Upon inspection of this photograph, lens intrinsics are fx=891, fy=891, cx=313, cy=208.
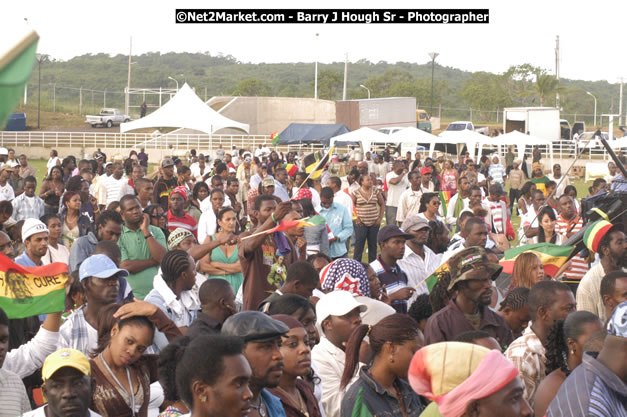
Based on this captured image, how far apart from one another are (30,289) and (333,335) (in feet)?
5.98

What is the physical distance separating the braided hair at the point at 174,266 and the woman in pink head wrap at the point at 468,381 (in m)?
3.10

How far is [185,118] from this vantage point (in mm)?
30062

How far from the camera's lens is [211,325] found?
5449mm

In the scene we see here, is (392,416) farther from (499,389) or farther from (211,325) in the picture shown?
(211,325)

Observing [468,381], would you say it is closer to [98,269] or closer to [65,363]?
[65,363]

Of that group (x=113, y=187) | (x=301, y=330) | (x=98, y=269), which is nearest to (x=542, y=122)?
(x=113, y=187)

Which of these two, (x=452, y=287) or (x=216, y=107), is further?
(x=216, y=107)

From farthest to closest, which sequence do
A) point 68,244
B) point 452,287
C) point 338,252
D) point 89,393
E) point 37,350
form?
point 338,252, point 68,244, point 452,287, point 37,350, point 89,393

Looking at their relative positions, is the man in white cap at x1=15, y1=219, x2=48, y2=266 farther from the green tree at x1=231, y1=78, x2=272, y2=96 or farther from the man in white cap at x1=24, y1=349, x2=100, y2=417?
the green tree at x1=231, y1=78, x2=272, y2=96

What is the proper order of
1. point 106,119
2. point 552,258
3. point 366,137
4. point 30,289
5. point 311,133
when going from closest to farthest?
point 30,289 → point 552,258 → point 366,137 → point 311,133 → point 106,119

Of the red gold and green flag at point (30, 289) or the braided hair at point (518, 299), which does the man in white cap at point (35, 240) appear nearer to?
the red gold and green flag at point (30, 289)

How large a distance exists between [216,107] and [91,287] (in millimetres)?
62270

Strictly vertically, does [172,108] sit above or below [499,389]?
above

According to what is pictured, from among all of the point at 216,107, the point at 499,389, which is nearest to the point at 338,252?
the point at 499,389
